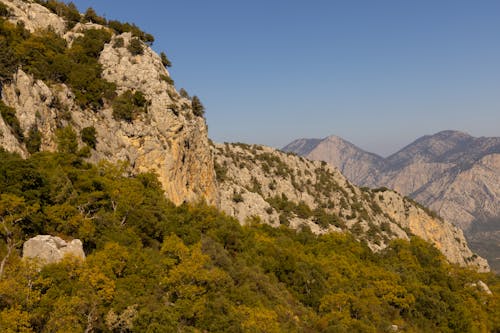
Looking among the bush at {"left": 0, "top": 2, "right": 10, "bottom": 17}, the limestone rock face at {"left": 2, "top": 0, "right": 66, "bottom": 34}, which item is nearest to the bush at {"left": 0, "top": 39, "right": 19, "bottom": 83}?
the bush at {"left": 0, "top": 2, "right": 10, "bottom": 17}

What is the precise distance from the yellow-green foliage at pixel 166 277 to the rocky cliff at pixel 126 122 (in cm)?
559

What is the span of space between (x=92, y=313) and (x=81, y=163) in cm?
2980

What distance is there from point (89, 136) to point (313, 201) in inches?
3888

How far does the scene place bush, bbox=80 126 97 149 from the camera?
5756cm

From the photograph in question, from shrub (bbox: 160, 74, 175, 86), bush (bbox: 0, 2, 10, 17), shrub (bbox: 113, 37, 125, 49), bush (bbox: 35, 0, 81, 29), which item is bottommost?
shrub (bbox: 160, 74, 175, 86)

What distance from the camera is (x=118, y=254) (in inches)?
1315

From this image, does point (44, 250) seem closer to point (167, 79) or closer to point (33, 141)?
point (33, 141)

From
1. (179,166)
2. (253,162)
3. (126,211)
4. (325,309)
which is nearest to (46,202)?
(126,211)

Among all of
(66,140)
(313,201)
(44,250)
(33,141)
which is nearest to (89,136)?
(66,140)

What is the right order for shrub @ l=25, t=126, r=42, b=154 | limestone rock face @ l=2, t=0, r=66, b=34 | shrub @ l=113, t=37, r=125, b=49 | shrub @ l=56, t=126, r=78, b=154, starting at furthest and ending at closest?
shrub @ l=113, t=37, r=125, b=49
limestone rock face @ l=2, t=0, r=66, b=34
shrub @ l=56, t=126, r=78, b=154
shrub @ l=25, t=126, r=42, b=154

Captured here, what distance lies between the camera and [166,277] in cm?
3469

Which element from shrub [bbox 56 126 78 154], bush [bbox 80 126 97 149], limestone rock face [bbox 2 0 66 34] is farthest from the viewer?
limestone rock face [bbox 2 0 66 34]

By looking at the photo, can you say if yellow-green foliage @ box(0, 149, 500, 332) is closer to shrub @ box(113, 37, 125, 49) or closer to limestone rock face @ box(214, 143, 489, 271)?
limestone rock face @ box(214, 143, 489, 271)

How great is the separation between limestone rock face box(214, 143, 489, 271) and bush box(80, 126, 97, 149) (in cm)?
3889
